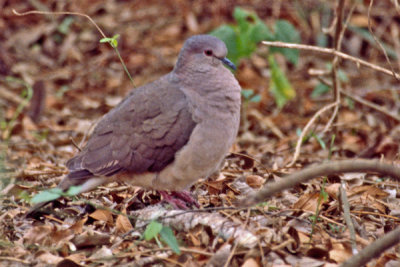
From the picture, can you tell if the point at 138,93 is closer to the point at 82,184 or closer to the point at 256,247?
the point at 82,184

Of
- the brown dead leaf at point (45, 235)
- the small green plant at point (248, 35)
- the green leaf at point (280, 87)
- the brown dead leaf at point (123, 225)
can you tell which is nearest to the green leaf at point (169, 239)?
A: the brown dead leaf at point (123, 225)

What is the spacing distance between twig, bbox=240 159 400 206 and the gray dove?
942 millimetres

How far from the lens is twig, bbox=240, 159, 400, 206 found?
8.39 ft

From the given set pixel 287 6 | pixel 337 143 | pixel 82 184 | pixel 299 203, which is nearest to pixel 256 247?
pixel 299 203

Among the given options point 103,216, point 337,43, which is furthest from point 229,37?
point 103,216

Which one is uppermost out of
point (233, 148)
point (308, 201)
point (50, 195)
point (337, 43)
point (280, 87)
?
point (337, 43)

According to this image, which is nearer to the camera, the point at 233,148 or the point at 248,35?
the point at 233,148

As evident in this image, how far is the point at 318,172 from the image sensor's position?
265 cm

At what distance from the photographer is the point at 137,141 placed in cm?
360

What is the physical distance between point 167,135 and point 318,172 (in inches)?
45.5

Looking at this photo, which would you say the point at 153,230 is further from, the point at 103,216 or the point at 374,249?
the point at 374,249

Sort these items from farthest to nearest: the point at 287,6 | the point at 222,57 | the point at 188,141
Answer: the point at 287,6
the point at 222,57
the point at 188,141

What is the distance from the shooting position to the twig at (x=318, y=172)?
256 cm

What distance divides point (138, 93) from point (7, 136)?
8.70ft
